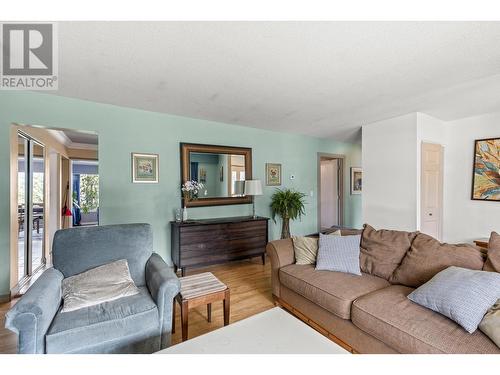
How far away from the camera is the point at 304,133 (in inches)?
184

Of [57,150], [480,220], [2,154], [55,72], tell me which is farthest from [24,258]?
[480,220]

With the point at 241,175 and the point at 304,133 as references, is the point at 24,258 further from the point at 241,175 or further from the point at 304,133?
the point at 304,133

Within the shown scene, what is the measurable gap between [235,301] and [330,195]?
14.0 ft

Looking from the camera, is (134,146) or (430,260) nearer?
(430,260)

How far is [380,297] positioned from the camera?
5.34 ft

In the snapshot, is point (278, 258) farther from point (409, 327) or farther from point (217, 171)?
point (217, 171)

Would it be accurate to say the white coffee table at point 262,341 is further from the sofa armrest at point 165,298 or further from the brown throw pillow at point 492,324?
the brown throw pillow at point 492,324

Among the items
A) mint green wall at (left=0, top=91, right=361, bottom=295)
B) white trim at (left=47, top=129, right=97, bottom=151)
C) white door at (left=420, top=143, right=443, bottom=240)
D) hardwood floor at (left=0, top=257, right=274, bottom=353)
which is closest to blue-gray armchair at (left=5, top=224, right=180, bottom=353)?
hardwood floor at (left=0, top=257, right=274, bottom=353)

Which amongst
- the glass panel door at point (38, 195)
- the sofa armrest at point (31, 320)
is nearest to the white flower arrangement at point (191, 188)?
the glass panel door at point (38, 195)

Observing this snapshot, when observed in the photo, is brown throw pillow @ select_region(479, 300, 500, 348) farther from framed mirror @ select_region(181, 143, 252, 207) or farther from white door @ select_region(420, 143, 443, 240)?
framed mirror @ select_region(181, 143, 252, 207)

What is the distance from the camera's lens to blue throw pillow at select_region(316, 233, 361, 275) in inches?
82.7

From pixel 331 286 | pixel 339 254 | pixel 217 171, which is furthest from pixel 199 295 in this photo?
pixel 217 171
